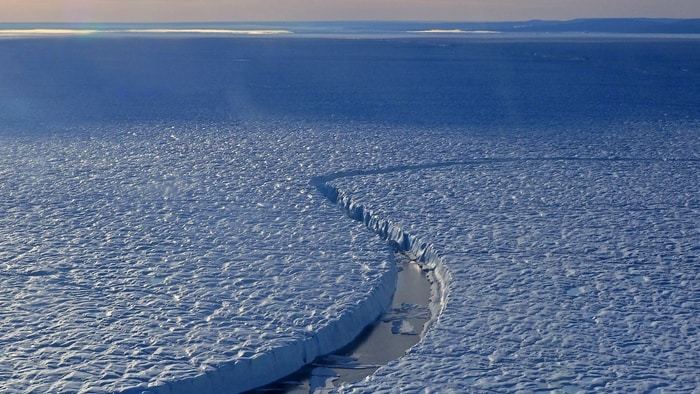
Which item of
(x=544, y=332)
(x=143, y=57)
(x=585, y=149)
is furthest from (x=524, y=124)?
(x=143, y=57)

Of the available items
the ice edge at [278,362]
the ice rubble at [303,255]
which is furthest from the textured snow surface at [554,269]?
the ice edge at [278,362]

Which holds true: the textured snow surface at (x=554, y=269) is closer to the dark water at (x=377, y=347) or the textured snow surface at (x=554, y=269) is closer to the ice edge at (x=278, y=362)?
the dark water at (x=377, y=347)

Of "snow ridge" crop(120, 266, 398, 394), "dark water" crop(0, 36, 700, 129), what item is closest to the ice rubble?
"snow ridge" crop(120, 266, 398, 394)

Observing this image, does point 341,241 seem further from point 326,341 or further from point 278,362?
point 278,362

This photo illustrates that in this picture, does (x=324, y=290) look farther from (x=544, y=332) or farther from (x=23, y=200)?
(x=23, y=200)

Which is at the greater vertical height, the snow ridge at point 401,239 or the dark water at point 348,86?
the dark water at point 348,86

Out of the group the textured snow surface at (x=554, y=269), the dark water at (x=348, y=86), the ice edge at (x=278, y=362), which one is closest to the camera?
the ice edge at (x=278, y=362)
